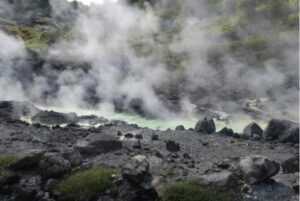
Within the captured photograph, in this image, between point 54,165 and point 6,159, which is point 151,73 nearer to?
point 6,159

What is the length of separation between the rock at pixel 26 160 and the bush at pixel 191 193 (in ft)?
13.4

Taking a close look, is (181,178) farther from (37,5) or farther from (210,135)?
(37,5)

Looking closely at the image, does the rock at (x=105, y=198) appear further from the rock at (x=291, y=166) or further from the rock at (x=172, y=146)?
the rock at (x=291, y=166)

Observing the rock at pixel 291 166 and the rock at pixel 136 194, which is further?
the rock at pixel 291 166

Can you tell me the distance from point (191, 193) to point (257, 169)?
2284 millimetres

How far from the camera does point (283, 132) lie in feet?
66.2

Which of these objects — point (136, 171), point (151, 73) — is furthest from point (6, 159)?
point (151, 73)

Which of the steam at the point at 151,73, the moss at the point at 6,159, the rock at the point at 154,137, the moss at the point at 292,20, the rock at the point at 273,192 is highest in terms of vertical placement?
the moss at the point at 292,20

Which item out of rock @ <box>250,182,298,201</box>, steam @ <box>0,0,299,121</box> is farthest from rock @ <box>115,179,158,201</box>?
steam @ <box>0,0,299,121</box>

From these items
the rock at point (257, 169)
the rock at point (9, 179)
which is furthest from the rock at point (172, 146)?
the rock at point (9, 179)

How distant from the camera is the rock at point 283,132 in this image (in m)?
19.7

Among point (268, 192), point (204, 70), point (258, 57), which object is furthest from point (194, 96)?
point (268, 192)

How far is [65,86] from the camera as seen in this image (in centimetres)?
3394

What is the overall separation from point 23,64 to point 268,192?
28327mm
